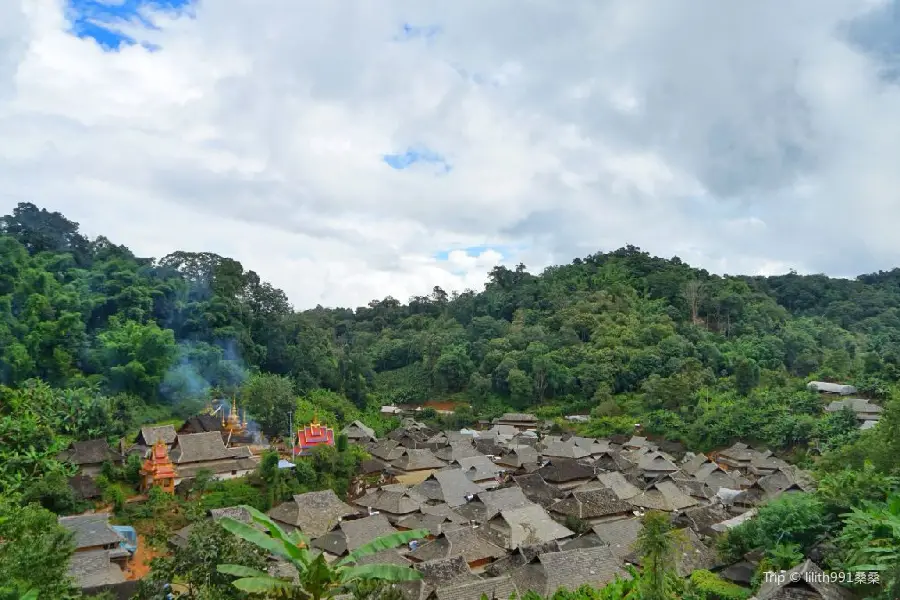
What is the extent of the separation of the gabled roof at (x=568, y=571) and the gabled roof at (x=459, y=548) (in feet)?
9.08

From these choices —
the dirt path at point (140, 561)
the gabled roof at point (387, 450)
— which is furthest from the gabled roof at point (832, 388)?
the dirt path at point (140, 561)

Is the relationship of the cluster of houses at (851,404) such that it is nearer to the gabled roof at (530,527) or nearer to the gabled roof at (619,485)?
the gabled roof at (619,485)

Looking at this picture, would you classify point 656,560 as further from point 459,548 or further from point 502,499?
point 502,499

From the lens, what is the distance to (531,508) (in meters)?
23.5

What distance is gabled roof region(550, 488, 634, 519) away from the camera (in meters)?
24.6

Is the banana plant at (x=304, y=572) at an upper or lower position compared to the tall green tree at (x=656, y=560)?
upper

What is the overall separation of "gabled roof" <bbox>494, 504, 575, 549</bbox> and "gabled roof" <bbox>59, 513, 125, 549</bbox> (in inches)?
534

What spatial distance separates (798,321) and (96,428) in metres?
61.4

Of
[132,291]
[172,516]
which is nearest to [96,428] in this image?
[172,516]

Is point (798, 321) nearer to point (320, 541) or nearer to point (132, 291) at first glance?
point (320, 541)

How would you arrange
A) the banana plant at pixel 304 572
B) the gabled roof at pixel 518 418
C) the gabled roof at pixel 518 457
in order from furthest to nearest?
1. the gabled roof at pixel 518 418
2. the gabled roof at pixel 518 457
3. the banana plant at pixel 304 572

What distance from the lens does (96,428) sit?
28500 millimetres

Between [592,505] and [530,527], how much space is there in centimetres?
407

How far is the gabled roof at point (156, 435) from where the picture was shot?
94.0 feet
